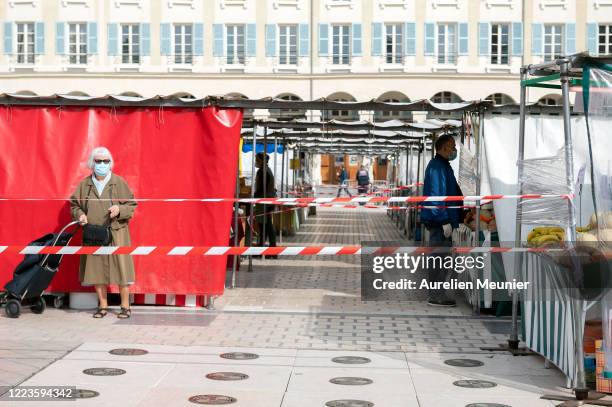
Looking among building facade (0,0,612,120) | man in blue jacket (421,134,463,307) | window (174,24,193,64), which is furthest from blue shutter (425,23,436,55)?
man in blue jacket (421,134,463,307)

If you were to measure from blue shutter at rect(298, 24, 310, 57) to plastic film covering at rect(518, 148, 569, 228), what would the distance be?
44.4m

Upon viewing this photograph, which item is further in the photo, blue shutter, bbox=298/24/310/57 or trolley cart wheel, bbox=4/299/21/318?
blue shutter, bbox=298/24/310/57

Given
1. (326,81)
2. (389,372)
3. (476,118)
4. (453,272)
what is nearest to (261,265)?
(453,272)

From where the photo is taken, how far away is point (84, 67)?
53625 millimetres

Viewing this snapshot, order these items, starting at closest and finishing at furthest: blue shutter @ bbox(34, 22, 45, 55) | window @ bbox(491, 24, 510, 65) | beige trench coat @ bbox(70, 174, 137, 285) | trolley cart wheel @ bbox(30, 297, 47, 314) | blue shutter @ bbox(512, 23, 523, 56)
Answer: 1. beige trench coat @ bbox(70, 174, 137, 285)
2. trolley cart wheel @ bbox(30, 297, 47, 314)
3. blue shutter @ bbox(512, 23, 523, 56)
4. window @ bbox(491, 24, 510, 65)
5. blue shutter @ bbox(34, 22, 45, 55)

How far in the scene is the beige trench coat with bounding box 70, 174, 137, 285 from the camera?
10.9 metres

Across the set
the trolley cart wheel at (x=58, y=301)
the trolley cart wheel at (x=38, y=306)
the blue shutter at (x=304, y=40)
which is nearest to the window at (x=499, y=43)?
the blue shutter at (x=304, y=40)

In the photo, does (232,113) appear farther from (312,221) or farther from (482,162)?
(312,221)

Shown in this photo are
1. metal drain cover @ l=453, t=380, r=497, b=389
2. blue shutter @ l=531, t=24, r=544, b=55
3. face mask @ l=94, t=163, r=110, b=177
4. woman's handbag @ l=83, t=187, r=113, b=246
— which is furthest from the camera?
blue shutter @ l=531, t=24, r=544, b=55

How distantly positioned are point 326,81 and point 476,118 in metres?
41.4

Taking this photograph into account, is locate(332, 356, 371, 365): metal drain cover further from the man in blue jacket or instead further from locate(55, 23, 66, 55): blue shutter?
locate(55, 23, 66, 55): blue shutter

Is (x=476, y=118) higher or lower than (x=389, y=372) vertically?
higher

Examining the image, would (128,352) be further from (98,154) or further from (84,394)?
(98,154)

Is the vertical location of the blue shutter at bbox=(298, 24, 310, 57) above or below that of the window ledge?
above
